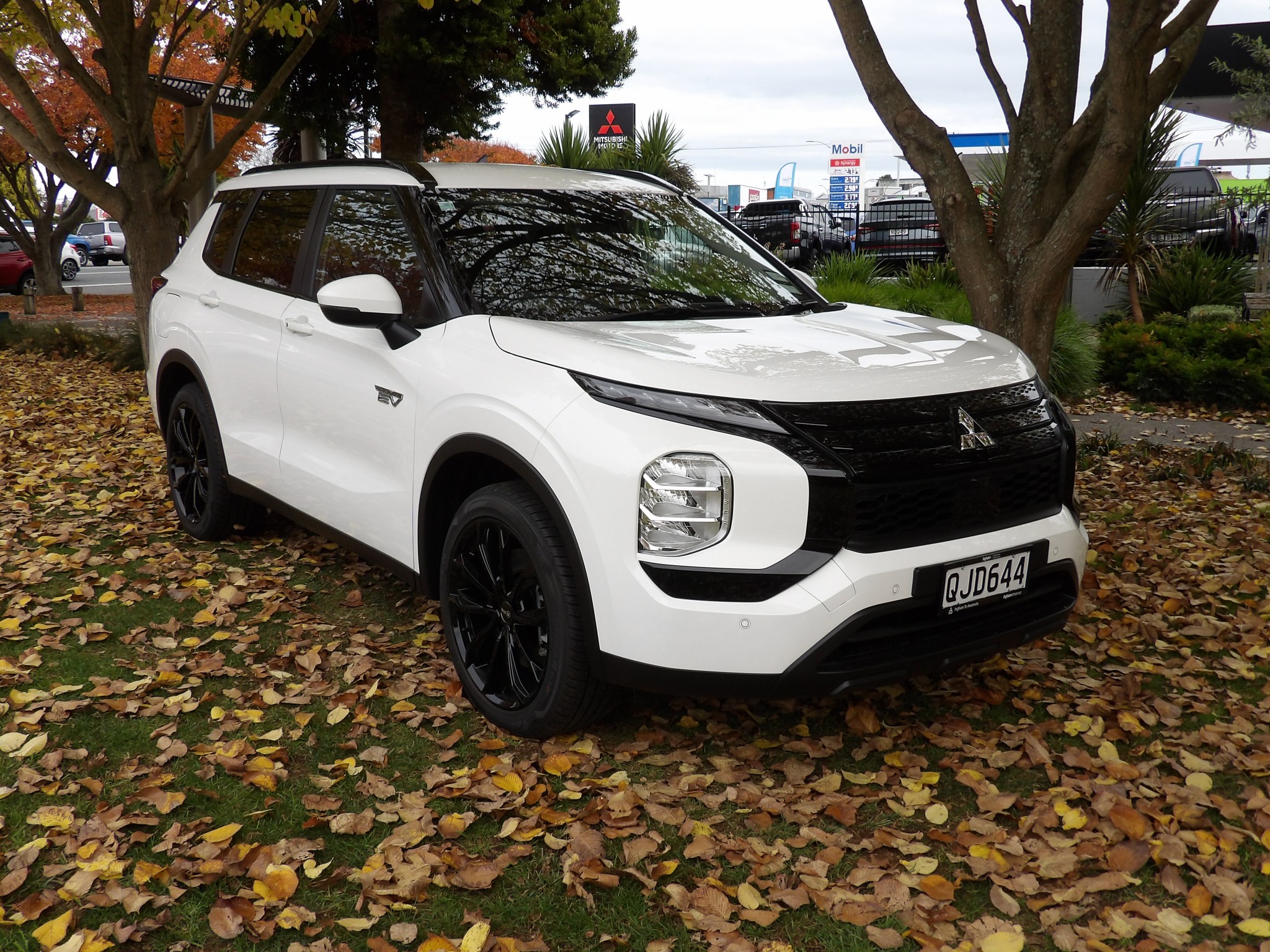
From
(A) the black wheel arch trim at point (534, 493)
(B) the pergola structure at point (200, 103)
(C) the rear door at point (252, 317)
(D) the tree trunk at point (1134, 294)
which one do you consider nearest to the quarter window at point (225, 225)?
(C) the rear door at point (252, 317)

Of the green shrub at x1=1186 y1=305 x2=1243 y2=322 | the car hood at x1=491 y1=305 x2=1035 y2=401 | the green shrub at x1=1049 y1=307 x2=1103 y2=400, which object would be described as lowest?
the green shrub at x1=1049 y1=307 x2=1103 y2=400

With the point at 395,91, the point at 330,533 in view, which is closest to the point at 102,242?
the point at 395,91

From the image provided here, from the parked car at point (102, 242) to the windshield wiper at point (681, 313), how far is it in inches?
1925

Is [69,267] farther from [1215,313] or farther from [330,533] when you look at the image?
[330,533]

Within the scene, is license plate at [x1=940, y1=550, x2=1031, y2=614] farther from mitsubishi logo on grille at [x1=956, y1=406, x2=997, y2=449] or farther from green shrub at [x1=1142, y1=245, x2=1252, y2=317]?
green shrub at [x1=1142, y1=245, x2=1252, y2=317]

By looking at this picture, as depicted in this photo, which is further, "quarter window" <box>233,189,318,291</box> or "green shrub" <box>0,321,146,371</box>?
"green shrub" <box>0,321,146,371</box>

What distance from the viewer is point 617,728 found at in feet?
12.8

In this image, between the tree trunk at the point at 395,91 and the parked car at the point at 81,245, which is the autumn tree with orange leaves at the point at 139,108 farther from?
the parked car at the point at 81,245

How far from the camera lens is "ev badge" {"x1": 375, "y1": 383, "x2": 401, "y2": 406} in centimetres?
400

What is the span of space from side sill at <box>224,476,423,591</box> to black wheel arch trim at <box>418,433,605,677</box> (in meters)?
0.07

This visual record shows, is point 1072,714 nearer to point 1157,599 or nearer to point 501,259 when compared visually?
point 1157,599

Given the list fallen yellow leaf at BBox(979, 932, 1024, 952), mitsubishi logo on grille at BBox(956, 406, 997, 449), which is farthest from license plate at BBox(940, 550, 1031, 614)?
fallen yellow leaf at BBox(979, 932, 1024, 952)

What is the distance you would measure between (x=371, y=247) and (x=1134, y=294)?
1101 cm

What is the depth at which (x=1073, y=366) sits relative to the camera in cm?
993
